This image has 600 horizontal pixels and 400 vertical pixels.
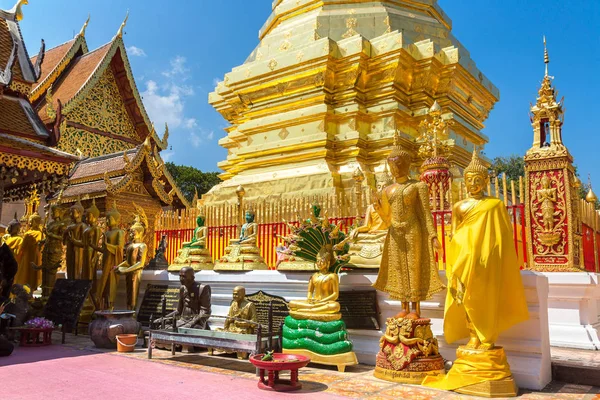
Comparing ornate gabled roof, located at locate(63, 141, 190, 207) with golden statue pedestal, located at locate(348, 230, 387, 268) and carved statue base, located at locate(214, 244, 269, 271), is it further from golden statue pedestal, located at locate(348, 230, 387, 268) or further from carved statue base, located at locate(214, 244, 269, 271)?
golden statue pedestal, located at locate(348, 230, 387, 268)

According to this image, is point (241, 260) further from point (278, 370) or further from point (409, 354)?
point (409, 354)

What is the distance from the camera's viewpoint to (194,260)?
23.7 ft

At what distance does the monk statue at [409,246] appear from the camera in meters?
4.37

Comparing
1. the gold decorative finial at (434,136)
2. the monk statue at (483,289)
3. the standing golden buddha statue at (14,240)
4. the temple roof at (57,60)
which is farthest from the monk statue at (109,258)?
the temple roof at (57,60)

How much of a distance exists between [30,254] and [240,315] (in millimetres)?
5056

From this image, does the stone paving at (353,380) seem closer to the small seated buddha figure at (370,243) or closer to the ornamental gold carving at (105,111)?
the small seated buddha figure at (370,243)

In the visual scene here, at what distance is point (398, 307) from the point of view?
4957mm

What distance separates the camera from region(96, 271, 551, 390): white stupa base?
161 inches

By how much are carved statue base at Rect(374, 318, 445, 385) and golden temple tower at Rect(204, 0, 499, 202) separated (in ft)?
14.0

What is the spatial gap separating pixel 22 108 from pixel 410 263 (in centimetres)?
703

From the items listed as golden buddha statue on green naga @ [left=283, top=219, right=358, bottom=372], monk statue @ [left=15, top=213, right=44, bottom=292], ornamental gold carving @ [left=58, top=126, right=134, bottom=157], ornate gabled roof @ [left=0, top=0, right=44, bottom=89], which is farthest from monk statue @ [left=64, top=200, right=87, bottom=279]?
ornamental gold carving @ [left=58, top=126, right=134, bottom=157]

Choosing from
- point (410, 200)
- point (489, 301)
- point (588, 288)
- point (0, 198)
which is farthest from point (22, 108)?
point (588, 288)

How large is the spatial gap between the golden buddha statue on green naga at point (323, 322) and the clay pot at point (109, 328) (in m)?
2.21

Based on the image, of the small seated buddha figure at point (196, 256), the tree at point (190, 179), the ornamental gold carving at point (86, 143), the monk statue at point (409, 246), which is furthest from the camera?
the tree at point (190, 179)
